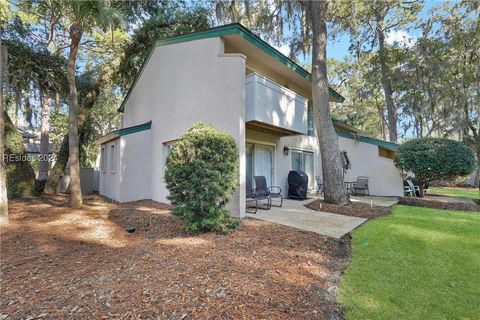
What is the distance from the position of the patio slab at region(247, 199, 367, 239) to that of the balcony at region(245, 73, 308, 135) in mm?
2789

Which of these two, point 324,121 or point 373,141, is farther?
point 373,141

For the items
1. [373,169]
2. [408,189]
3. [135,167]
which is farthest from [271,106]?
[408,189]

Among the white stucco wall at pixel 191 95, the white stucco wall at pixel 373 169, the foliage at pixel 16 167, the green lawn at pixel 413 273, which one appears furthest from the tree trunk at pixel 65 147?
the white stucco wall at pixel 373 169

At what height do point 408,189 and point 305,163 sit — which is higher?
point 305,163

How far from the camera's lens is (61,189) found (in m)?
13.6

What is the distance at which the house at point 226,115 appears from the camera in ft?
25.1

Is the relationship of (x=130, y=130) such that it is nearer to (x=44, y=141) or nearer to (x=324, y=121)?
(x=324, y=121)

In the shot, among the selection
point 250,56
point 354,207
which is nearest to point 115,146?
point 250,56

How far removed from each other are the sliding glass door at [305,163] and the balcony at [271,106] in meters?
2.36

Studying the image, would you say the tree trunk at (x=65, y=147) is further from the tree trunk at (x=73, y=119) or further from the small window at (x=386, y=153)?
the small window at (x=386, y=153)

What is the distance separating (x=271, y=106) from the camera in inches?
334

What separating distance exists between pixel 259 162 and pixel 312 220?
379 cm

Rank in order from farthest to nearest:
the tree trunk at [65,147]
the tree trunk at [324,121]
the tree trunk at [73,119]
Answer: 1. the tree trunk at [65,147]
2. the tree trunk at [324,121]
3. the tree trunk at [73,119]

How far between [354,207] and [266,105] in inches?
177
